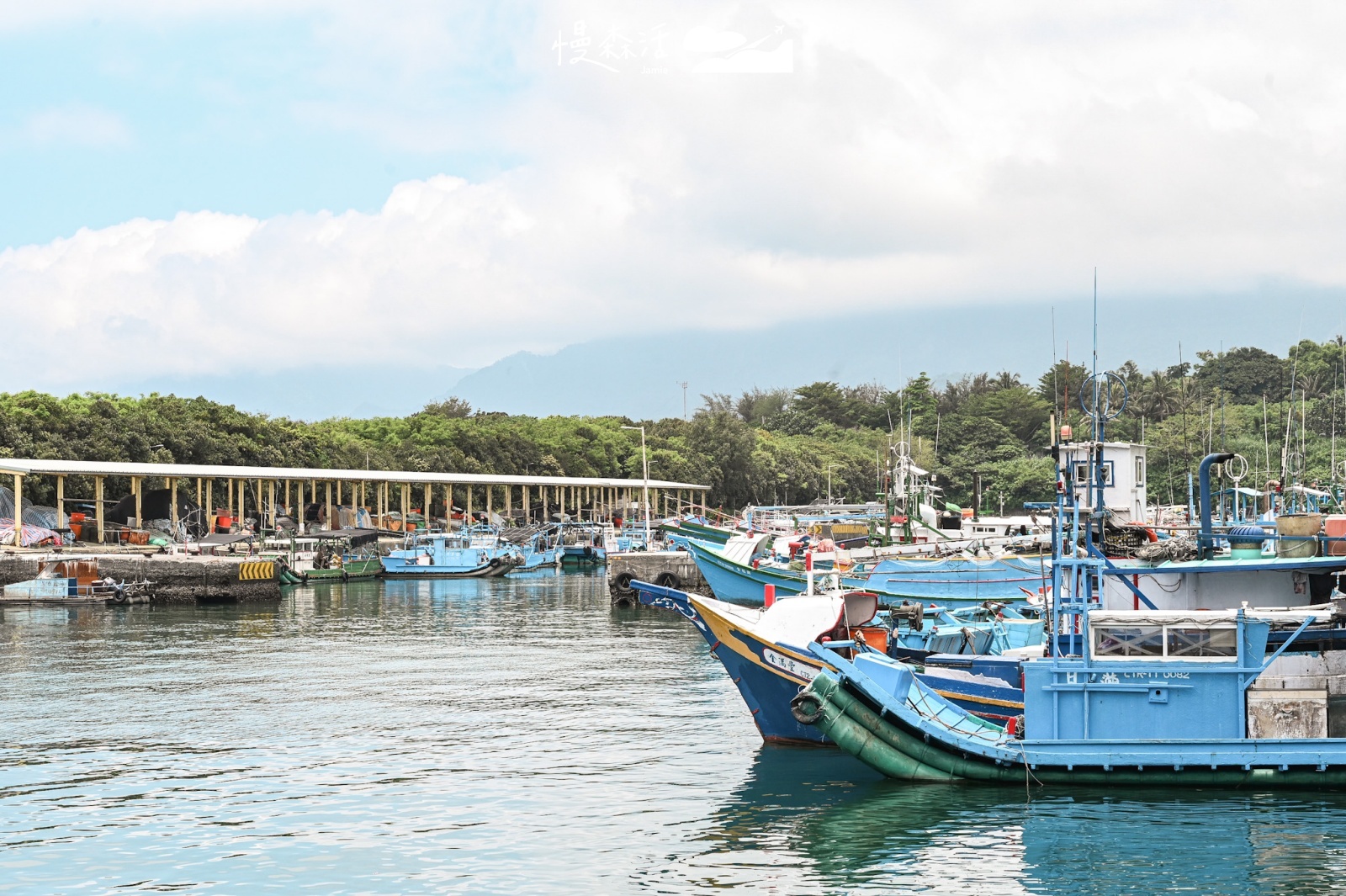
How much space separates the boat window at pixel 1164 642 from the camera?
18312mm

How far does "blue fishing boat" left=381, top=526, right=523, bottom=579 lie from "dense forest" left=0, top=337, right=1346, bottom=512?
63.1ft

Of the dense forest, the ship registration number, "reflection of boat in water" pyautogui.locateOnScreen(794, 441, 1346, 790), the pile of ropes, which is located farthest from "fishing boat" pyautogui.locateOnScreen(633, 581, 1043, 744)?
the dense forest

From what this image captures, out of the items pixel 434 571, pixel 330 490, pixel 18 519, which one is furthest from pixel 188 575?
pixel 330 490

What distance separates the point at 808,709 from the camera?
1933cm

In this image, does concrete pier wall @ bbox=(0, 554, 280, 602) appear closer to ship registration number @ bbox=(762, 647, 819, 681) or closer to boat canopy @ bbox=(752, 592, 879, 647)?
boat canopy @ bbox=(752, 592, 879, 647)

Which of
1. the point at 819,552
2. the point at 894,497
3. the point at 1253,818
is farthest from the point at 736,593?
the point at 1253,818

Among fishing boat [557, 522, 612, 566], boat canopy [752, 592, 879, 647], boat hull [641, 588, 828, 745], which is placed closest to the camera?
boat hull [641, 588, 828, 745]

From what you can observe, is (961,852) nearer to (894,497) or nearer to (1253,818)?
(1253,818)

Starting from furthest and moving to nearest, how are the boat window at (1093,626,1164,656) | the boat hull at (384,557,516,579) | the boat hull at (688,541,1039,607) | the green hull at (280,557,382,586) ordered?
the boat hull at (384,557,516,579) → the green hull at (280,557,382,586) → the boat hull at (688,541,1039,607) → the boat window at (1093,626,1164,656)

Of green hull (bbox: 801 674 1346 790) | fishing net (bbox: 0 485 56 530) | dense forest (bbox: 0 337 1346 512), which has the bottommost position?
green hull (bbox: 801 674 1346 790)

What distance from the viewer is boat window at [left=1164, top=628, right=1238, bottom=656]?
60.1 feet

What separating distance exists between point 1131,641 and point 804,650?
17.6 ft

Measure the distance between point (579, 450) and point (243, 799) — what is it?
104 metres

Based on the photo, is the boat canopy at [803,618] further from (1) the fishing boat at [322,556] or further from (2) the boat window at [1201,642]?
(1) the fishing boat at [322,556]
